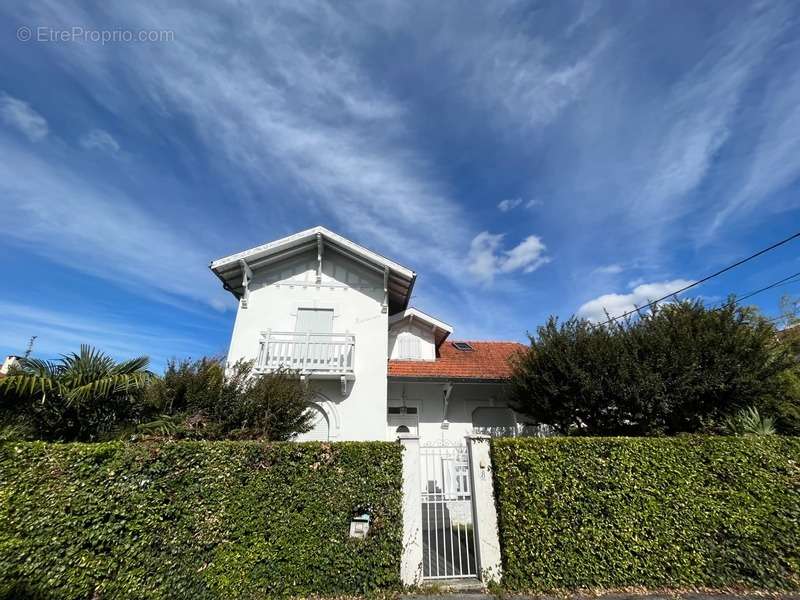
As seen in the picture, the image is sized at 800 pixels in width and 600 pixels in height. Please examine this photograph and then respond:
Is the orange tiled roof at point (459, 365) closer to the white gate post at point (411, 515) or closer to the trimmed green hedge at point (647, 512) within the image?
the trimmed green hedge at point (647, 512)

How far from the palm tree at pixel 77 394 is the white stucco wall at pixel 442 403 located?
777 cm

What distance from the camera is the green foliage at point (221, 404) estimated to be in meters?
6.66

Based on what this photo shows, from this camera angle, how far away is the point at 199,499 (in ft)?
16.1

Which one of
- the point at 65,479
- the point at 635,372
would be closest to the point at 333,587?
the point at 65,479

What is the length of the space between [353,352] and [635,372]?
8017 mm

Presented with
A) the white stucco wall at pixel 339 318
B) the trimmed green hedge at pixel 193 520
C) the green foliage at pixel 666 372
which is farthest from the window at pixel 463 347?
the trimmed green hedge at pixel 193 520

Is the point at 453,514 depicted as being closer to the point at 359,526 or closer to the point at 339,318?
the point at 359,526

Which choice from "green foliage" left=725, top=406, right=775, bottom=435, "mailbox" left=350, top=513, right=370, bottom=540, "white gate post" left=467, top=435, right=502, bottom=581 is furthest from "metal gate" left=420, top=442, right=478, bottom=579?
"green foliage" left=725, top=406, right=775, bottom=435

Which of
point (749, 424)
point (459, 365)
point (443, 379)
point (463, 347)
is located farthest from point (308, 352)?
point (749, 424)

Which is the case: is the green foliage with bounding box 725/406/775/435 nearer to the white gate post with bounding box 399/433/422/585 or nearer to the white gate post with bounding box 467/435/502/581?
the white gate post with bounding box 467/435/502/581

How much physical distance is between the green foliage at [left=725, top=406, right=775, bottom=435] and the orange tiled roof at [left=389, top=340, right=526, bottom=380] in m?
5.16

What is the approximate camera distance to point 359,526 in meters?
5.16

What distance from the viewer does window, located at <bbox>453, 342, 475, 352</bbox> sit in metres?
14.7

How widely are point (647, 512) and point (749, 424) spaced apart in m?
3.82
